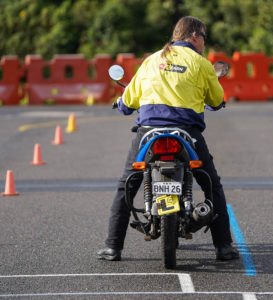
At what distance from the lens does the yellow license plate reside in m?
6.16

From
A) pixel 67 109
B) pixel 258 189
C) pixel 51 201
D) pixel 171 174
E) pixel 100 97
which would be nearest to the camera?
pixel 171 174

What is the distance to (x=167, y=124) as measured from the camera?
21.3 feet

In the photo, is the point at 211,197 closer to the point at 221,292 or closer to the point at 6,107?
the point at 221,292

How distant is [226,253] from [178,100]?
1.25 m

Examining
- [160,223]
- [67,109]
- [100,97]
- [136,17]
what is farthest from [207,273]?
[136,17]

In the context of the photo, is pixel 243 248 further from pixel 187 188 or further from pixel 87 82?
pixel 87 82

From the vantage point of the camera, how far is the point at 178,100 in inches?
256

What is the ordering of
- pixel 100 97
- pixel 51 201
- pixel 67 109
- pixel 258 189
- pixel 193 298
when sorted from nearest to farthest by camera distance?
pixel 193 298
pixel 51 201
pixel 258 189
pixel 67 109
pixel 100 97

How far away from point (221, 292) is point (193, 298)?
246 millimetres

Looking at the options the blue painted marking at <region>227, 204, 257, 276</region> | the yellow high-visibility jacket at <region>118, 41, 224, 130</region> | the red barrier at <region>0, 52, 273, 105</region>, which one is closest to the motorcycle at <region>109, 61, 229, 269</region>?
the yellow high-visibility jacket at <region>118, 41, 224, 130</region>

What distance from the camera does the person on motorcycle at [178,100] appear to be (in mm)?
6500

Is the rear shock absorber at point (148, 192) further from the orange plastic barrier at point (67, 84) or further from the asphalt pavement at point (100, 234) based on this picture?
the orange plastic barrier at point (67, 84)

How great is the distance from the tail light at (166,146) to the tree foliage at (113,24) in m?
40.2

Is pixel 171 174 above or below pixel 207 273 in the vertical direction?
above
